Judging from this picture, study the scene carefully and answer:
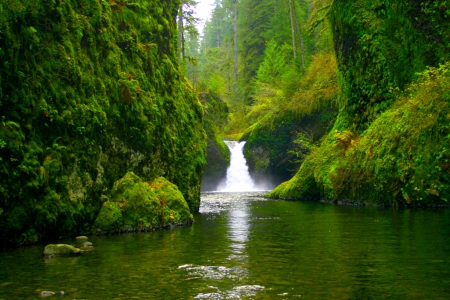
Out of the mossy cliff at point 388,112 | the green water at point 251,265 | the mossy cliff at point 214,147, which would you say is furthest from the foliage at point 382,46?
the mossy cliff at point 214,147

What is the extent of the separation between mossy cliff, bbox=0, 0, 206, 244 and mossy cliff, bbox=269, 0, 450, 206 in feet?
27.4

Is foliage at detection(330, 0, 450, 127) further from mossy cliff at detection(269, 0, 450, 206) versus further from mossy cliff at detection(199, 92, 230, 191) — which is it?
mossy cliff at detection(199, 92, 230, 191)

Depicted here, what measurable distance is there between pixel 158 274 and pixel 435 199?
1339 cm

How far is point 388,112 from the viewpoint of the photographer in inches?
854

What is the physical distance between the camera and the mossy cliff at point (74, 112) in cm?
1022

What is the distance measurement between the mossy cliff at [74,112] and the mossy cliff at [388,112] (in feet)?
27.4

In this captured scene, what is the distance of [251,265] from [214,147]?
30.5 meters

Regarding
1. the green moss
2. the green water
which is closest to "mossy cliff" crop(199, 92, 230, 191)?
the green moss

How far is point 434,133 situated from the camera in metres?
17.9

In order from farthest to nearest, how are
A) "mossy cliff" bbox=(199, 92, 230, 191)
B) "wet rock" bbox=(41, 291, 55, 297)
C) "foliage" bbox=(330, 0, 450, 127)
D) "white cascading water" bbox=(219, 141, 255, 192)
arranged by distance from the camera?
"white cascading water" bbox=(219, 141, 255, 192)
"mossy cliff" bbox=(199, 92, 230, 191)
"foliage" bbox=(330, 0, 450, 127)
"wet rock" bbox=(41, 291, 55, 297)

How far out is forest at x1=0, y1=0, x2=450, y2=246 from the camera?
35.0ft

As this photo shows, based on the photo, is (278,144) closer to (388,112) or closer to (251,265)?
(388,112)

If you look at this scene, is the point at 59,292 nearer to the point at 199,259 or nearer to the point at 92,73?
the point at 199,259

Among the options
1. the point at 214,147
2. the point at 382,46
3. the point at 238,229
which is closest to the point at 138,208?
the point at 238,229
